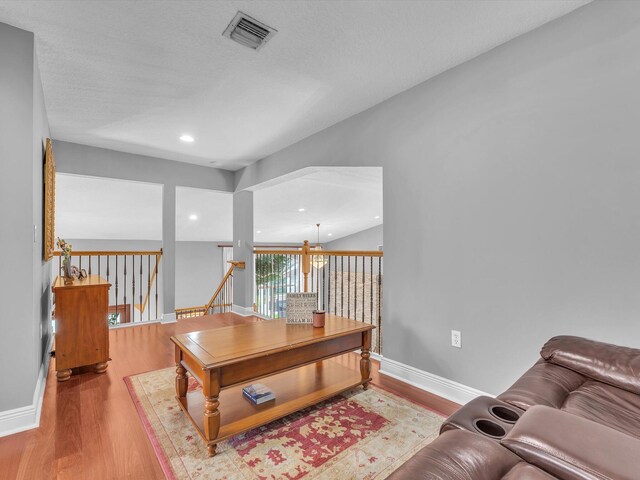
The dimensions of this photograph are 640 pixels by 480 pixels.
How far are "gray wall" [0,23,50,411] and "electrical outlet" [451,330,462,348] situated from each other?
293 centimetres

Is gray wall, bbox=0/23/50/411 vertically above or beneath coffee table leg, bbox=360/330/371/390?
above

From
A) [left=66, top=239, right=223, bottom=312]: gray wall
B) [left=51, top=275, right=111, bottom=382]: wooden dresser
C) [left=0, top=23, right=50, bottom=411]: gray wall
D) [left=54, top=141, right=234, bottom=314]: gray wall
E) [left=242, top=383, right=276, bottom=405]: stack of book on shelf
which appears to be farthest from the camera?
[left=66, top=239, right=223, bottom=312]: gray wall

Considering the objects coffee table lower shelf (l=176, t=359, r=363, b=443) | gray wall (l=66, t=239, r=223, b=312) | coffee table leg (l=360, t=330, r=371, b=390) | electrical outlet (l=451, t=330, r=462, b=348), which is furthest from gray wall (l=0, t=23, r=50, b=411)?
gray wall (l=66, t=239, r=223, b=312)

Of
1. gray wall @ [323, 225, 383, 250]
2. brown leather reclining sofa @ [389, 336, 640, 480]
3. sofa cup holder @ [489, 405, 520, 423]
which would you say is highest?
gray wall @ [323, 225, 383, 250]

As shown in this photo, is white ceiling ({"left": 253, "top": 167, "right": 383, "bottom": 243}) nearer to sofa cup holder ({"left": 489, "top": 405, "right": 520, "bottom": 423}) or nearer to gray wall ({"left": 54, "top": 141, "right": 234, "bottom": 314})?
gray wall ({"left": 54, "top": 141, "right": 234, "bottom": 314})

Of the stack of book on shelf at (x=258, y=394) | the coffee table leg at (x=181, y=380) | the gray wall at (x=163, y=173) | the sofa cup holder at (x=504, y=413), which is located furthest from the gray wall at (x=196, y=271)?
the sofa cup holder at (x=504, y=413)

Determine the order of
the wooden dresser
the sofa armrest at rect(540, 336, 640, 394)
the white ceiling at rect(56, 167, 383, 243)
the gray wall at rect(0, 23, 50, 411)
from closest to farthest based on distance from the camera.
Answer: the sofa armrest at rect(540, 336, 640, 394) < the gray wall at rect(0, 23, 50, 411) < the wooden dresser < the white ceiling at rect(56, 167, 383, 243)

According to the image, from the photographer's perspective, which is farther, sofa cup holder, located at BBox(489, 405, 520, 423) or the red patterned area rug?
the red patterned area rug

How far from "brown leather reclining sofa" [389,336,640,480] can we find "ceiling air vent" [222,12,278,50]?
2287 mm

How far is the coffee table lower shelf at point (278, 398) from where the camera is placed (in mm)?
1916

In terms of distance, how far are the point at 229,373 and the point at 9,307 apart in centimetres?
152

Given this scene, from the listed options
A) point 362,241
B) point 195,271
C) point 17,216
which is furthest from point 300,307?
point 362,241

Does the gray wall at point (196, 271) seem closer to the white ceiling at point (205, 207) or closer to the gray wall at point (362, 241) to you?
the white ceiling at point (205, 207)

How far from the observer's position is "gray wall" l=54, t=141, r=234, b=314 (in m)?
4.12
